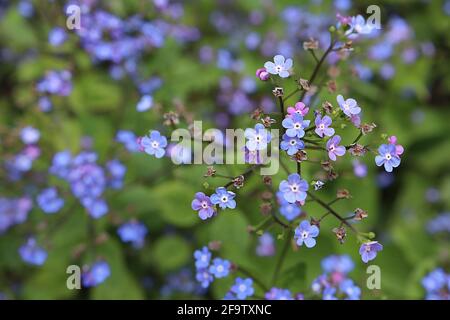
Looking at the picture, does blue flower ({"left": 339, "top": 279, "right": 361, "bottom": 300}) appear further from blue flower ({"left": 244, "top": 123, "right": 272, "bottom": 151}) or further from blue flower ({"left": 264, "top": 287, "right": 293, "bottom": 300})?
blue flower ({"left": 244, "top": 123, "right": 272, "bottom": 151})

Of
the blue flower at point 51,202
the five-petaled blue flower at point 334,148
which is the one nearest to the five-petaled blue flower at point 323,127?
the five-petaled blue flower at point 334,148

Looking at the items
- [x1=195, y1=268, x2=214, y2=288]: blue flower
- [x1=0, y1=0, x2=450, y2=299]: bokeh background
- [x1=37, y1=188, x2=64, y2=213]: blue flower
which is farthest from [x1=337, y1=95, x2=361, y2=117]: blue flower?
[x1=37, y1=188, x2=64, y2=213]: blue flower

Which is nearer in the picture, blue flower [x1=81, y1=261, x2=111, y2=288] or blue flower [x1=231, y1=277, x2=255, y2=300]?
blue flower [x1=231, y1=277, x2=255, y2=300]

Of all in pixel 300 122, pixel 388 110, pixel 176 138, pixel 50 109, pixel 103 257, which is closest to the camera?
pixel 300 122

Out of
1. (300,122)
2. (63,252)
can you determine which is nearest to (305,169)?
(300,122)

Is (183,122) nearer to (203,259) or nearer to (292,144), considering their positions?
(203,259)

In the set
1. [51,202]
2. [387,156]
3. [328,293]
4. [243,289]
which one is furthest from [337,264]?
[51,202]

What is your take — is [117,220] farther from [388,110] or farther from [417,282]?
[388,110]
